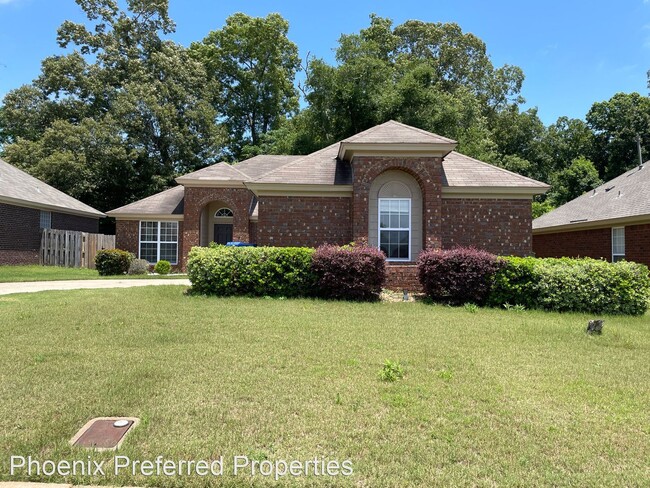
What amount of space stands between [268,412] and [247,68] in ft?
141

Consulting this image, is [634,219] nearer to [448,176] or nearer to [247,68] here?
[448,176]

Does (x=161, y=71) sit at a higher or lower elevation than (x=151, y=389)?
higher

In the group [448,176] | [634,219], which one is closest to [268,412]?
[448,176]

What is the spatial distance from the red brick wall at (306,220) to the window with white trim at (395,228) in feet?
3.97

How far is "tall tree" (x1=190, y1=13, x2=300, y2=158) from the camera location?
135 feet

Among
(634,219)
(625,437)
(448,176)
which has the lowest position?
(625,437)

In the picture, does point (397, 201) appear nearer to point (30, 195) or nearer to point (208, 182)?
point (208, 182)

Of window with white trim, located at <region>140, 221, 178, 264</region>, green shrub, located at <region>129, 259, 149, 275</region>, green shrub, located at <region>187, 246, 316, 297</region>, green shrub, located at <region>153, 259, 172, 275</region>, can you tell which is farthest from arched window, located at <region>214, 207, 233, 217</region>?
green shrub, located at <region>187, 246, 316, 297</region>

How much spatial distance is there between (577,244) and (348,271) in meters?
14.1

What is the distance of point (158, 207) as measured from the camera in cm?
2294

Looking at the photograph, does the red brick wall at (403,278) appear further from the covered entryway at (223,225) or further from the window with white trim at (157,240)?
the window with white trim at (157,240)

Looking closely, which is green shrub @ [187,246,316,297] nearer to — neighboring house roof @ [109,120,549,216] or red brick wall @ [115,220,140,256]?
neighboring house roof @ [109,120,549,216]

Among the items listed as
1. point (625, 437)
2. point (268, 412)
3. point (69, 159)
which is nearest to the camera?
point (625, 437)

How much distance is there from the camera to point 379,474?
325 centimetres
